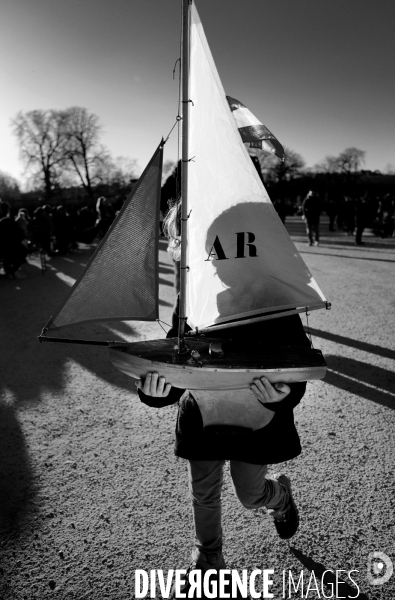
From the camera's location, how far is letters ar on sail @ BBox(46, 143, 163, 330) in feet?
6.05

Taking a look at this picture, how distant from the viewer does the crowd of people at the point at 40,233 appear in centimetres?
1015

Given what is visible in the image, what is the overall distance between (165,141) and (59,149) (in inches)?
1840

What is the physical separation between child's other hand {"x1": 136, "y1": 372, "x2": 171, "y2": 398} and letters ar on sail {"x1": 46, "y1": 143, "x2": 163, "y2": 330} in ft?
1.50

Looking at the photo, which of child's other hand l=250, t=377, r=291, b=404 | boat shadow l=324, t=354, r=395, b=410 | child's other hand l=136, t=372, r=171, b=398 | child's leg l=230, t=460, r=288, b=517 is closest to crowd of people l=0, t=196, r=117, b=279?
boat shadow l=324, t=354, r=395, b=410

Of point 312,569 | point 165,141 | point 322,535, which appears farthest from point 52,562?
point 165,141

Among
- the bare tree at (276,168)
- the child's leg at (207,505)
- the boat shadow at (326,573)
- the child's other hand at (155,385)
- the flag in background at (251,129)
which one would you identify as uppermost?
the bare tree at (276,168)

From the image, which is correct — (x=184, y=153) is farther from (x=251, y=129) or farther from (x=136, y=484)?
(x=136, y=484)

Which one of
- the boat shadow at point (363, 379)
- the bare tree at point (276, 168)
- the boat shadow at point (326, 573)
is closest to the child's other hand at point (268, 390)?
the boat shadow at point (326, 573)

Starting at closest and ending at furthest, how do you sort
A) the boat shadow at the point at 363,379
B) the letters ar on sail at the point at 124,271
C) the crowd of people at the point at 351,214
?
the letters ar on sail at the point at 124,271 < the boat shadow at the point at 363,379 < the crowd of people at the point at 351,214

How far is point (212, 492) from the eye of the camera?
1857 mm

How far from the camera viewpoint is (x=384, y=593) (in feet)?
6.21

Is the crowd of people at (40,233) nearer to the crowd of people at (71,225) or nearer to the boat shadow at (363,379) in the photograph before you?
the crowd of people at (71,225)

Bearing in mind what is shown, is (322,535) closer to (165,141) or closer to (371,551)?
(371,551)

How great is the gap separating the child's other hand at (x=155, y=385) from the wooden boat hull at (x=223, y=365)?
3 centimetres
